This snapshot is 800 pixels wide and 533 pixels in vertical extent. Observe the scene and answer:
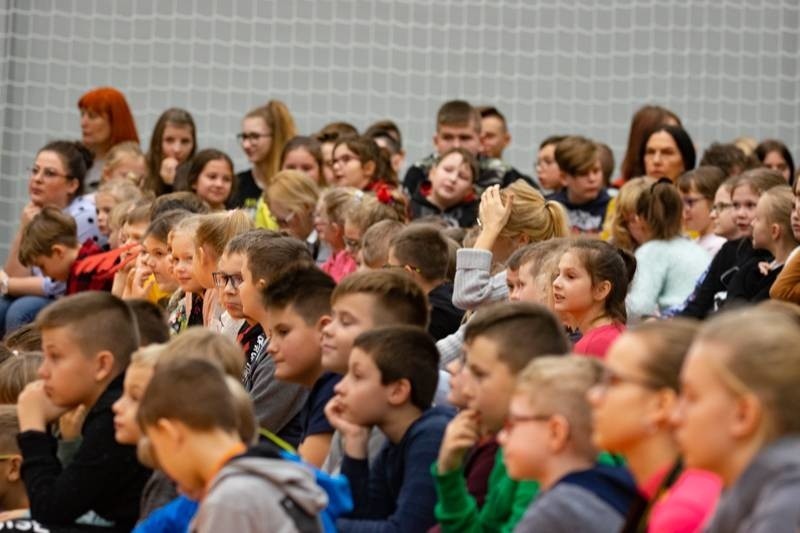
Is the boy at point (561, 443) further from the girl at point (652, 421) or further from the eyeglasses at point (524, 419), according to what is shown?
the girl at point (652, 421)

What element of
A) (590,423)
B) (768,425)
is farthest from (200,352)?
(768,425)

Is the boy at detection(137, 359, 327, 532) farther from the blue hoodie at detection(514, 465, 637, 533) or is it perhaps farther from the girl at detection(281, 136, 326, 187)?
the girl at detection(281, 136, 326, 187)

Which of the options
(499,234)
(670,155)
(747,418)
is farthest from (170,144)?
(747,418)

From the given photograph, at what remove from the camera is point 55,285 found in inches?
300

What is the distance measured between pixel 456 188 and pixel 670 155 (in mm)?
1072

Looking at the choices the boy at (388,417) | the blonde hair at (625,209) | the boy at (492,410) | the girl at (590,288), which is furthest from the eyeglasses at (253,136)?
the boy at (492,410)

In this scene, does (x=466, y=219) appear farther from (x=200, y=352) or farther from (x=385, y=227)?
(x=200, y=352)

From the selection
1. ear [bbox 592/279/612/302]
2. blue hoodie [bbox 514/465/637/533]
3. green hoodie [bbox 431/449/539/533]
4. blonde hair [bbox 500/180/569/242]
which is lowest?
green hoodie [bbox 431/449/539/533]

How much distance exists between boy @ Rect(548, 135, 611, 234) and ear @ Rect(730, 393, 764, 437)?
5223mm

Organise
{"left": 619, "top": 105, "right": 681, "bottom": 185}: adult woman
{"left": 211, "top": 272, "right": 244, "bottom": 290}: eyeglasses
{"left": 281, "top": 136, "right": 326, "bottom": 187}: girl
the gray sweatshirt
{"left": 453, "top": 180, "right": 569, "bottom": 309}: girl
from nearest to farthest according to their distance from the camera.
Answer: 1. the gray sweatshirt
2. {"left": 211, "top": 272, "right": 244, "bottom": 290}: eyeglasses
3. {"left": 453, "top": 180, "right": 569, "bottom": 309}: girl
4. {"left": 619, "top": 105, "right": 681, "bottom": 185}: adult woman
5. {"left": 281, "top": 136, "right": 326, "bottom": 187}: girl

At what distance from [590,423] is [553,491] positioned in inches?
6.3

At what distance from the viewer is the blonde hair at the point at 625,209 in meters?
6.75

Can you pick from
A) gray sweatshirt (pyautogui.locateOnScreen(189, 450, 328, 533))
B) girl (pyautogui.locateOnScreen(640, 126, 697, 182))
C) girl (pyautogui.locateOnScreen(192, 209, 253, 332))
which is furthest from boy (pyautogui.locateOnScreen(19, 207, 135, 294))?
gray sweatshirt (pyautogui.locateOnScreen(189, 450, 328, 533))

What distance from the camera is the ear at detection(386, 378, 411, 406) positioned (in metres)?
3.85
